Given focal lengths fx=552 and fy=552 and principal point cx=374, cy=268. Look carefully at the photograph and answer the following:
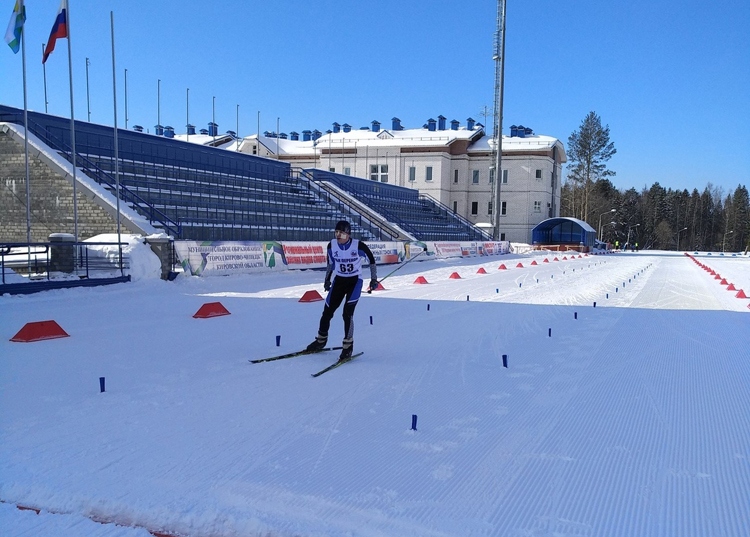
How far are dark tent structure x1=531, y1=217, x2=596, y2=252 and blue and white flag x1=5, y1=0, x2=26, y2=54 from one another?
4708cm

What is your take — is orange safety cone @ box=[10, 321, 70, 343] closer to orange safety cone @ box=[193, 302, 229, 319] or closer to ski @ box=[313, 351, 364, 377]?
orange safety cone @ box=[193, 302, 229, 319]

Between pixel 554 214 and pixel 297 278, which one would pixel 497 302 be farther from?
pixel 554 214

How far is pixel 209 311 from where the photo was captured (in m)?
11.5

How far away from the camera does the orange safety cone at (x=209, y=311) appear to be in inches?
447

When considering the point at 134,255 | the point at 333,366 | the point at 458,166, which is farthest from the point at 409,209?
the point at 333,366

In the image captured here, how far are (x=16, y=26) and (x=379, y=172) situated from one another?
48.0m

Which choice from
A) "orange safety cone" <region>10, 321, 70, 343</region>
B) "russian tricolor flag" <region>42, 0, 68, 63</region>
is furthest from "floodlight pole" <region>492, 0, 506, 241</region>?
"orange safety cone" <region>10, 321, 70, 343</region>

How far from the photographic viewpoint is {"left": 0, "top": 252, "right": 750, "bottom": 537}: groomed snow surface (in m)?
3.50

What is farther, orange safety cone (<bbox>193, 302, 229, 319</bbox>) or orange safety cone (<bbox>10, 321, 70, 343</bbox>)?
orange safety cone (<bbox>193, 302, 229, 319</bbox>)

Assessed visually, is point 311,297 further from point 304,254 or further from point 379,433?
point 379,433

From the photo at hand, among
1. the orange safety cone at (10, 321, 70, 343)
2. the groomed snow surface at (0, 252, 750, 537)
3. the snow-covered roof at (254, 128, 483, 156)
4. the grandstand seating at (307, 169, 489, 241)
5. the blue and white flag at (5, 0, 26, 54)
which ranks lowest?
the groomed snow surface at (0, 252, 750, 537)

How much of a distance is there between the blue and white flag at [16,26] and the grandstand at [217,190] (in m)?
5.36

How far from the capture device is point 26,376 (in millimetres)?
6645

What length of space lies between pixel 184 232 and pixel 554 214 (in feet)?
174
